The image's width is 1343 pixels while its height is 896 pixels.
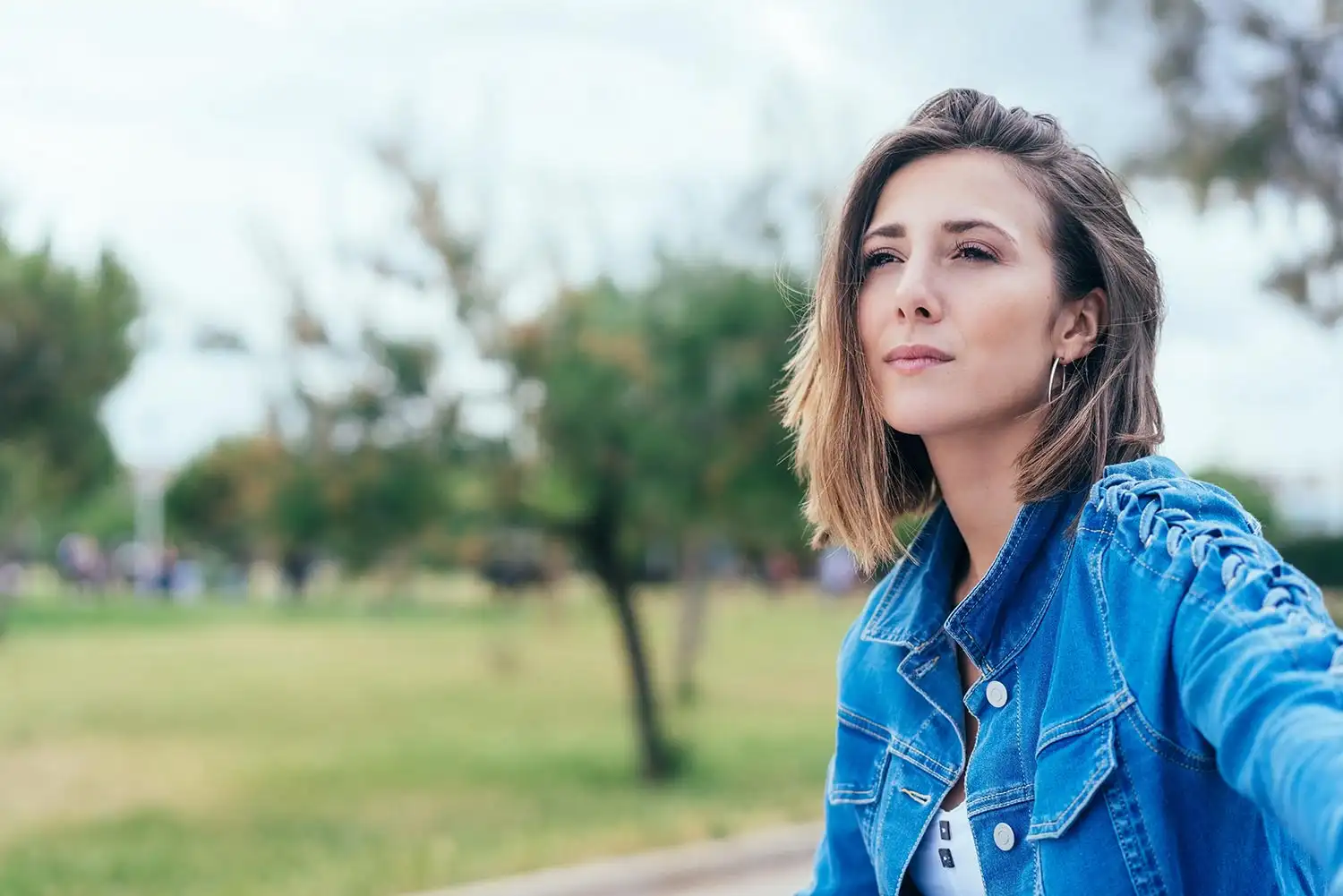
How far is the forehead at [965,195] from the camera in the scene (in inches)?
59.6

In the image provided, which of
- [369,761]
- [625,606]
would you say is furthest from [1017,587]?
[369,761]

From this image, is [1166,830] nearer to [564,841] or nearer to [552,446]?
[564,841]

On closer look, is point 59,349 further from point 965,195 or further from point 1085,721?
point 1085,721

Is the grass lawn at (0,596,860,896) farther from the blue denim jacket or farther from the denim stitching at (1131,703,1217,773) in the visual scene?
the denim stitching at (1131,703,1217,773)

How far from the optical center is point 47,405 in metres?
7.28

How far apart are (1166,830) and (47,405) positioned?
721 centimetres

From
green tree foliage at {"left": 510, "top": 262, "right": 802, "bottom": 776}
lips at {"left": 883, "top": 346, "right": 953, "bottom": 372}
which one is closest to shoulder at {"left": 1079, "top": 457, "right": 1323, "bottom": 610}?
lips at {"left": 883, "top": 346, "right": 953, "bottom": 372}

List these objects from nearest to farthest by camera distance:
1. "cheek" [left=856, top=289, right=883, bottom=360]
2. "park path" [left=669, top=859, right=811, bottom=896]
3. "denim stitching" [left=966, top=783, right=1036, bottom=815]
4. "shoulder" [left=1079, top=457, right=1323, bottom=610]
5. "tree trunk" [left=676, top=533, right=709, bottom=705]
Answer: "shoulder" [left=1079, top=457, right=1323, bottom=610]
"denim stitching" [left=966, top=783, right=1036, bottom=815]
"cheek" [left=856, top=289, right=883, bottom=360]
"park path" [left=669, top=859, right=811, bottom=896]
"tree trunk" [left=676, top=533, right=709, bottom=705]

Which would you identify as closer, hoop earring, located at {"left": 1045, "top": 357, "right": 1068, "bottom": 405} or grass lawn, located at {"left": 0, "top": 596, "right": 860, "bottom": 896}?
hoop earring, located at {"left": 1045, "top": 357, "right": 1068, "bottom": 405}

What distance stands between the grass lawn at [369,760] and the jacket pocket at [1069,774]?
500 centimetres

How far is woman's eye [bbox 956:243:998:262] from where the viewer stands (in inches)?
59.5

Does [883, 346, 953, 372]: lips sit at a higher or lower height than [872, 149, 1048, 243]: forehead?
lower

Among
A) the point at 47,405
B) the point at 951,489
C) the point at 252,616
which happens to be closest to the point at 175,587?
the point at 252,616

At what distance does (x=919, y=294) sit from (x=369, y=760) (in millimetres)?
8575
